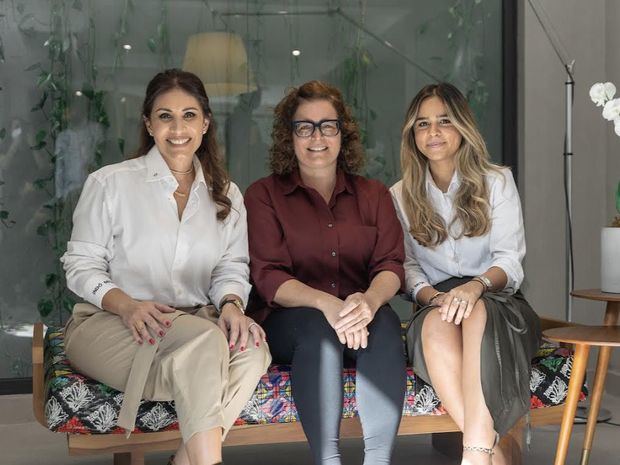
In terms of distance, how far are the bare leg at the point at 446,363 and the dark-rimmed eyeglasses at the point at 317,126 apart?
28.6 inches

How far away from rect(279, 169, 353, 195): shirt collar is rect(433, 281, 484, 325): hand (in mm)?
558

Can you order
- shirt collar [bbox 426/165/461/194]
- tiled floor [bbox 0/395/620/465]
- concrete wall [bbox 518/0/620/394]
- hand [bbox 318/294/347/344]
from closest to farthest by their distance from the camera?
hand [bbox 318/294/347/344], shirt collar [bbox 426/165/461/194], tiled floor [bbox 0/395/620/465], concrete wall [bbox 518/0/620/394]

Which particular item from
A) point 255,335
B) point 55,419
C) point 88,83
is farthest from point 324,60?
point 55,419

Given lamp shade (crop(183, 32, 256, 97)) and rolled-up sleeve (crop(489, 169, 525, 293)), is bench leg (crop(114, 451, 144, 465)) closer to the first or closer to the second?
rolled-up sleeve (crop(489, 169, 525, 293))

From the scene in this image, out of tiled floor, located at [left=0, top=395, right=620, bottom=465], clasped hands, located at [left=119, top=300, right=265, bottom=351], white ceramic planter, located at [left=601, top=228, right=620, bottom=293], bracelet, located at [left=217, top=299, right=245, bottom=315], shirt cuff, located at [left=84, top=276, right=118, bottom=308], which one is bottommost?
tiled floor, located at [left=0, top=395, right=620, bottom=465]

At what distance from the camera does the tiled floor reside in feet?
12.1

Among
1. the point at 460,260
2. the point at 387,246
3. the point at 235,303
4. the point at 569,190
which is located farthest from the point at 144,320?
the point at 569,190

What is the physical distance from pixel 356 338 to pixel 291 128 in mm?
810

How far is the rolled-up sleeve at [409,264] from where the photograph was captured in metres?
3.35

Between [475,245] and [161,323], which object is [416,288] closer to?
[475,245]

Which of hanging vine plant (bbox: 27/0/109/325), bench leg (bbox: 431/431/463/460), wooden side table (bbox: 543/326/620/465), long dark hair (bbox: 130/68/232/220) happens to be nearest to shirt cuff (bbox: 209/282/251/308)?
long dark hair (bbox: 130/68/232/220)

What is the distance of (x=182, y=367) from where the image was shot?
8.99 ft

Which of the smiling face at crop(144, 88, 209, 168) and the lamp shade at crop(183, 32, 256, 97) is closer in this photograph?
the smiling face at crop(144, 88, 209, 168)

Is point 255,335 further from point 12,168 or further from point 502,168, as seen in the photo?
point 12,168
